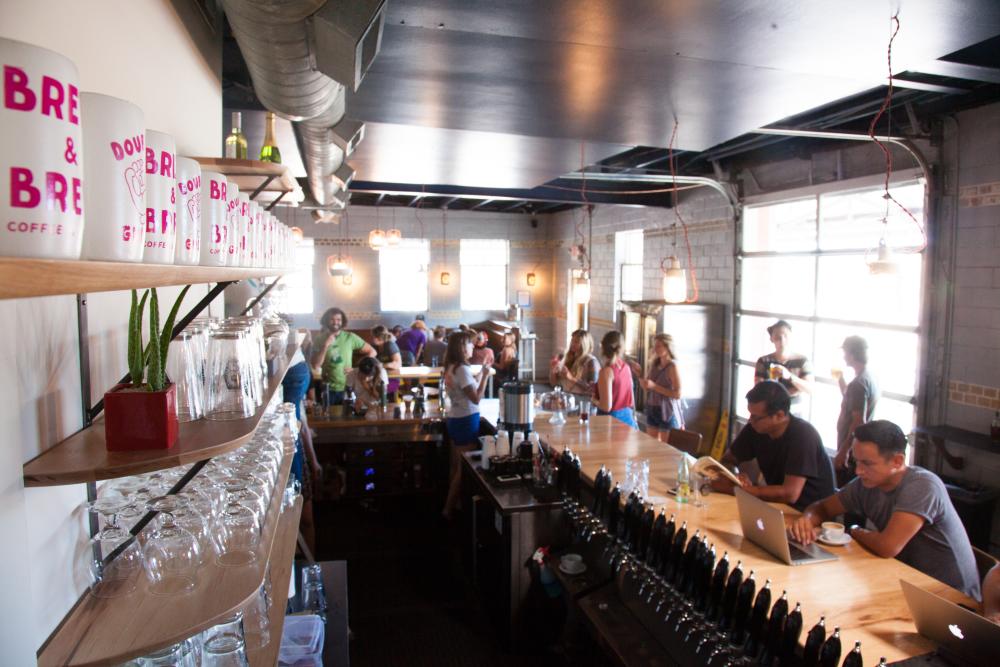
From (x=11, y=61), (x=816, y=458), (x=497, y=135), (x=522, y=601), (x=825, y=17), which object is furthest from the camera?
(x=497, y=135)

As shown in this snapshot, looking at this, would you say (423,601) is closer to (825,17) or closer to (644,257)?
(825,17)

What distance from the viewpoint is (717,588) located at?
2.43 meters

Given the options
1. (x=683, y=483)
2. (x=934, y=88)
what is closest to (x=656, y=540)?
(x=683, y=483)

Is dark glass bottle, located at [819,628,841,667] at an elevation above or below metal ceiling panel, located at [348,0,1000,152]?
below

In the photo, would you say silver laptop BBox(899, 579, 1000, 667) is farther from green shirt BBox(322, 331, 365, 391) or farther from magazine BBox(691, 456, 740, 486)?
green shirt BBox(322, 331, 365, 391)

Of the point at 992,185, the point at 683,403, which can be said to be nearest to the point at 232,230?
the point at 992,185

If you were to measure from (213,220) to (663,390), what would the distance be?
540 centimetres

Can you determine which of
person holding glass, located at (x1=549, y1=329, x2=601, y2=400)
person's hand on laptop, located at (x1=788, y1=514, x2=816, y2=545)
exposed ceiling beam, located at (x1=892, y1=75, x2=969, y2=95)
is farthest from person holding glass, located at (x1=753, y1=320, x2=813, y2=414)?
person's hand on laptop, located at (x1=788, y1=514, x2=816, y2=545)

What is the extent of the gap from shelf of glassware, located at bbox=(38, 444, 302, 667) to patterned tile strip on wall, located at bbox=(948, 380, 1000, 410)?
507 centimetres

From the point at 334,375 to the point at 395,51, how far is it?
15.1 ft

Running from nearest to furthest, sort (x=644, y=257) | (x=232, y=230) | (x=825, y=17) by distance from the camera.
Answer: (x=232, y=230) → (x=825, y=17) → (x=644, y=257)

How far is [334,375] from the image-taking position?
22.3 feet

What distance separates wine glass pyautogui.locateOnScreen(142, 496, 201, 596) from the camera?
1.34 metres

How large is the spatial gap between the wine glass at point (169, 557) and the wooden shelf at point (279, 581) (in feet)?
1.51
